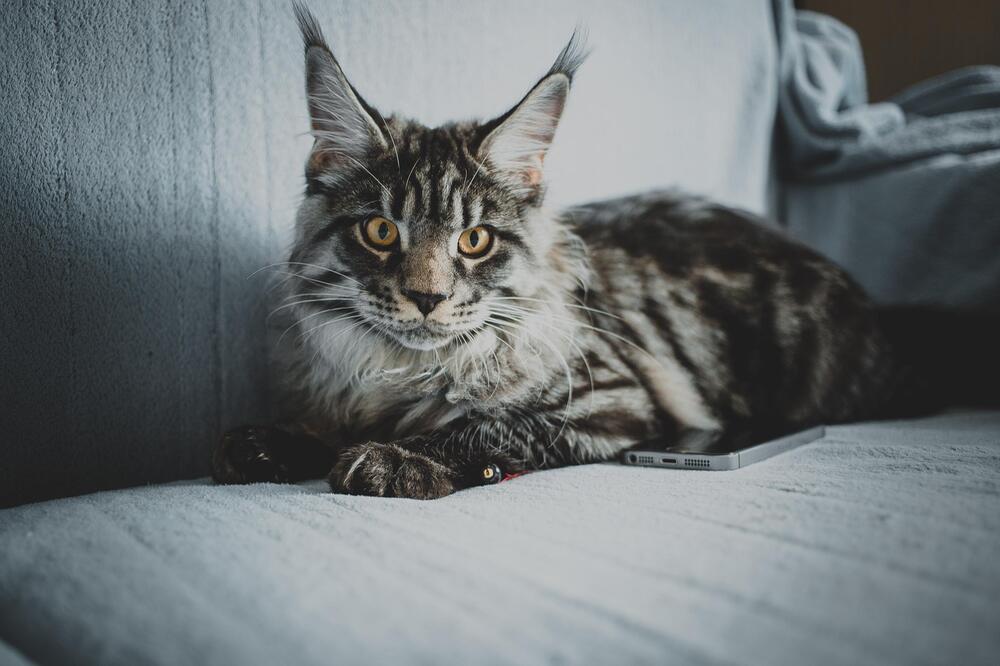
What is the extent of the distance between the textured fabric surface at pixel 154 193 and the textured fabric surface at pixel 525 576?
0.24 m

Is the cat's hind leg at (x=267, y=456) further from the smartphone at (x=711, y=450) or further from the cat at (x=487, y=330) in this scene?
the smartphone at (x=711, y=450)

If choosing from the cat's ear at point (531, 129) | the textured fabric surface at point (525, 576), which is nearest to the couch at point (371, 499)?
the textured fabric surface at point (525, 576)

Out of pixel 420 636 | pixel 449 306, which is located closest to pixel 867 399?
pixel 449 306

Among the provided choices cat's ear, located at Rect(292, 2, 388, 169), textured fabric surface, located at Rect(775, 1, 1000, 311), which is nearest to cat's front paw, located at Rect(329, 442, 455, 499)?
cat's ear, located at Rect(292, 2, 388, 169)

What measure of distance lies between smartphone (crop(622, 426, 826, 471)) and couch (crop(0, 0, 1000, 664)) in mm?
45

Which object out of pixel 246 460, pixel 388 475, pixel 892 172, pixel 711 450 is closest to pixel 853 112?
pixel 892 172

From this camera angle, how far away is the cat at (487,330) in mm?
1129

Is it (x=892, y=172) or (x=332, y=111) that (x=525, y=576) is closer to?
(x=332, y=111)

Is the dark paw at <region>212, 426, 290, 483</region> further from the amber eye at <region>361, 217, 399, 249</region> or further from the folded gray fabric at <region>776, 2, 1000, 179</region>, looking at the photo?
the folded gray fabric at <region>776, 2, 1000, 179</region>

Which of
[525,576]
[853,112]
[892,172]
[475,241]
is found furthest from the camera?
[853,112]

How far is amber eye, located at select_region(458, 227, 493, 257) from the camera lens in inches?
47.4

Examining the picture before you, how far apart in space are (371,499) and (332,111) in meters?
0.69

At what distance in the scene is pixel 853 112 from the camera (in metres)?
2.26

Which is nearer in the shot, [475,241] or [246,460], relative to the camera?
[246,460]
